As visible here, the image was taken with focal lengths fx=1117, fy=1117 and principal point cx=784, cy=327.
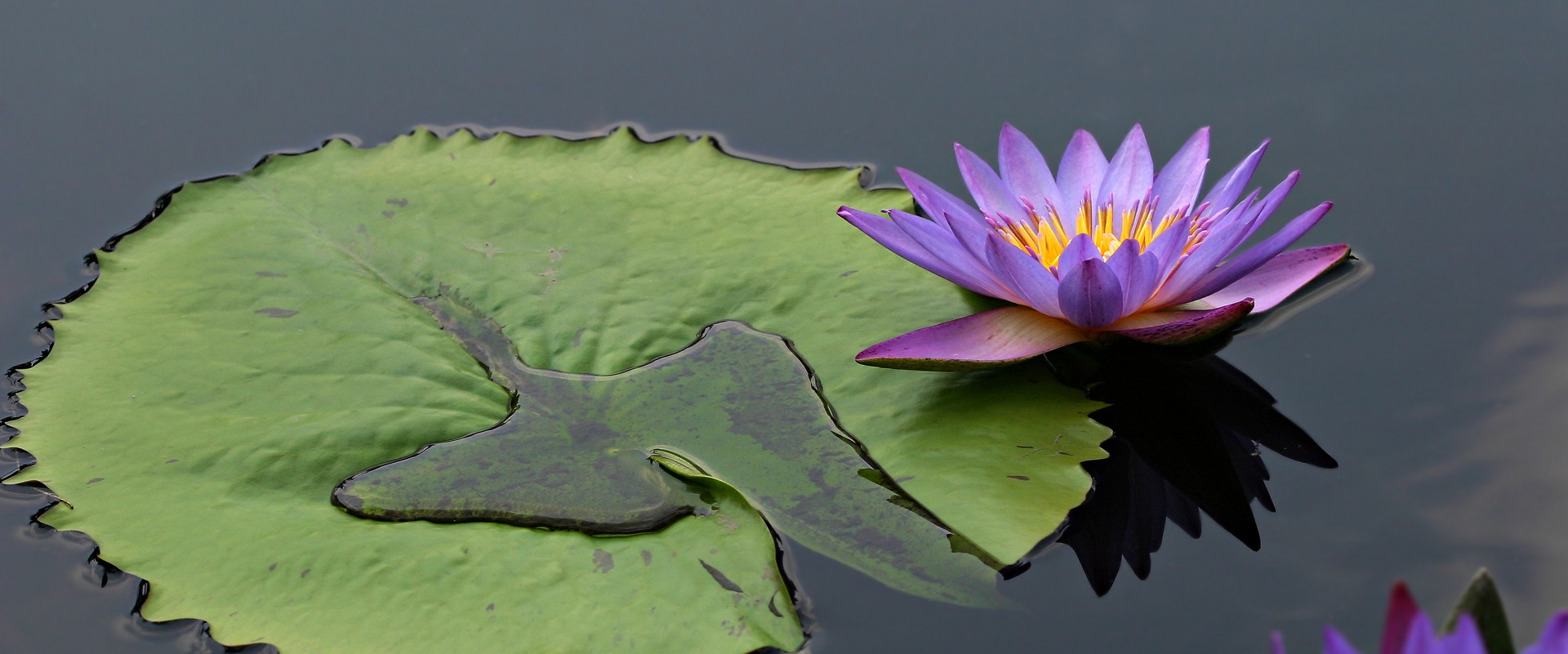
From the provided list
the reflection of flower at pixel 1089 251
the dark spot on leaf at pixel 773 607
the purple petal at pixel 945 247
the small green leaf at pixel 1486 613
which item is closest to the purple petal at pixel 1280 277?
the reflection of flower at pixel 1089 251

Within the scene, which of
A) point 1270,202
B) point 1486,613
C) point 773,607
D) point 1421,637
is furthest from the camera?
point 1270,202

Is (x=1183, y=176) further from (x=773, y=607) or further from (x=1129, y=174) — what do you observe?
(x=773, y=607)

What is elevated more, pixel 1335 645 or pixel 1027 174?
pixel 1027 174

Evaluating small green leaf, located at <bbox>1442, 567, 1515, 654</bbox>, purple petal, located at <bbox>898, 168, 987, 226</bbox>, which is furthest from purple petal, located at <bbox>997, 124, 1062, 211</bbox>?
small green leaf, located at <bbox>1442, 567, 1515, 654</bbox>

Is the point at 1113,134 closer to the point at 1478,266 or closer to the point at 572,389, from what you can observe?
the point at 1478,266

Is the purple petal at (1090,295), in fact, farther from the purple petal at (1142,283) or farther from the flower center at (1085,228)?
the flower center at (1085,228)

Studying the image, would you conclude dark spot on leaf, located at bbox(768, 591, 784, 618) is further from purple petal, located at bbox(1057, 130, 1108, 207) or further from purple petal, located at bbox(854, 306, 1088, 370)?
purple petal, located at bbox(1057, 130, 1108, 207)

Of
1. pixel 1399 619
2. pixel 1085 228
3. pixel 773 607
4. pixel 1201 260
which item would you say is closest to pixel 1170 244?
pixel 1201 260
